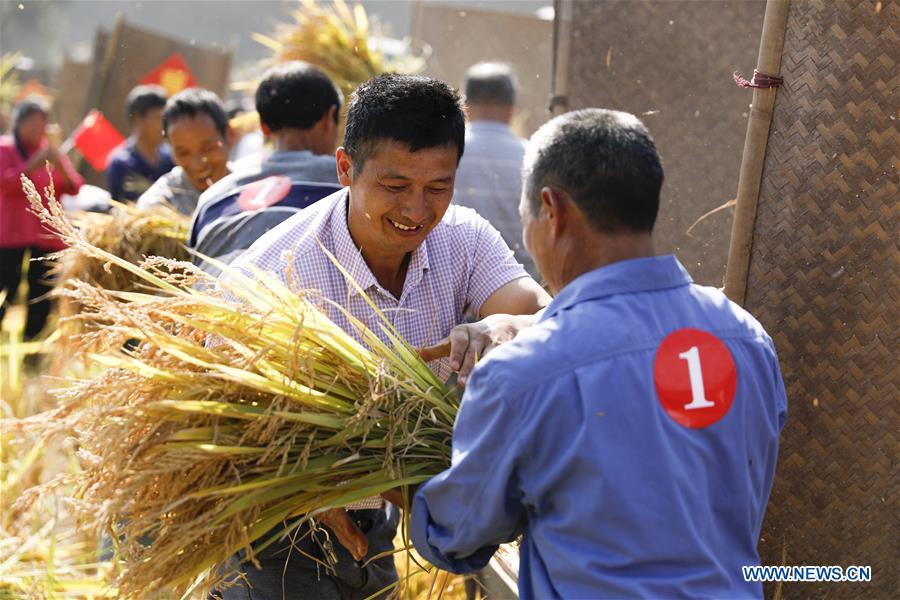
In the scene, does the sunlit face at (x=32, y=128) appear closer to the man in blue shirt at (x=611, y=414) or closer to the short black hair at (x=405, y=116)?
the short black hair at (x=405, y=116)

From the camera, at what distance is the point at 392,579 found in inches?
116

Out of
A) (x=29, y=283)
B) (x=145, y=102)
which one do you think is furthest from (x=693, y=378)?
(x=29, y=283)

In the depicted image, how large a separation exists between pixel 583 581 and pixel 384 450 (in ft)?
1.92

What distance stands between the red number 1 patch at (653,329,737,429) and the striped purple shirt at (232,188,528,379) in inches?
32.6

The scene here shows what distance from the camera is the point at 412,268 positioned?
2.56 m

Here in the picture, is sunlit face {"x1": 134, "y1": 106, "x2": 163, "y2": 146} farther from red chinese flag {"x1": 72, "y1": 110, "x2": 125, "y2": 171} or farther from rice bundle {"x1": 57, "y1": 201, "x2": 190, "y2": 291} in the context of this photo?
rice bundle {"x1": 57, "y1": 201, "x2": 190, "y2": 291}

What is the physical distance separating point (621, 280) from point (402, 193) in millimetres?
805

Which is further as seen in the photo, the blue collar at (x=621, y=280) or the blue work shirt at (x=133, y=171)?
the blue work shirt at (x=133, y=171)

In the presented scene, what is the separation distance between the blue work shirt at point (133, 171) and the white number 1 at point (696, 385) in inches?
206

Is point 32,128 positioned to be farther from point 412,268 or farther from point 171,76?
point 412,268

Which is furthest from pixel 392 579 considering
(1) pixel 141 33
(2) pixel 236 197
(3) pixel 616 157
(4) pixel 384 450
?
(1) pixel 141 33

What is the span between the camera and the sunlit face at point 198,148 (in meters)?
4.44

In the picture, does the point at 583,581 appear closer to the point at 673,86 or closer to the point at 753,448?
the point at 753,448

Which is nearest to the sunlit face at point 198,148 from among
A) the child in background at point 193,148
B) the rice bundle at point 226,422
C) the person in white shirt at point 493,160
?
the child in background at point 193,148
